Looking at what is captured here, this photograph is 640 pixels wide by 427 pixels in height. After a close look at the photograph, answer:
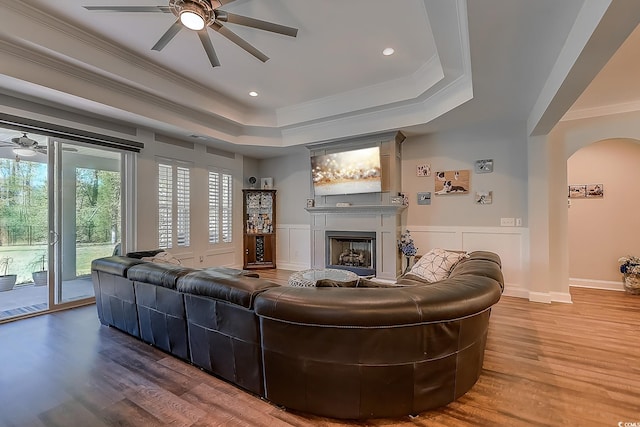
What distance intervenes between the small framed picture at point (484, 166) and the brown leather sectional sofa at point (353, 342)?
3331 millimetres

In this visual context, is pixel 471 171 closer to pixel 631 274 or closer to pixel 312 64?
pixel 631 274

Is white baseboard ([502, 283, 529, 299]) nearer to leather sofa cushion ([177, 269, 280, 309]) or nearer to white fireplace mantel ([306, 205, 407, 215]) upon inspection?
white fireplace mantel ([306, 205, 407, 215])

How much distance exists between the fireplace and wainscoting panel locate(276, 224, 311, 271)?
780 mm

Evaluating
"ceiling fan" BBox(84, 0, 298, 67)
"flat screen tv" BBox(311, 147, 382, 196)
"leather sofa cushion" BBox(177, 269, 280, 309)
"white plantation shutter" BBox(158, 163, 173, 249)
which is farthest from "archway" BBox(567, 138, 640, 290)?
"white plantation shutter" BBox(158, 163, 173, 249)

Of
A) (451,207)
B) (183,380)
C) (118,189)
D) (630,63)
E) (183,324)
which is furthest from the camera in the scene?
(451,207)

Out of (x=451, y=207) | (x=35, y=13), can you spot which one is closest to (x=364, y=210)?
(x=451, y=207)

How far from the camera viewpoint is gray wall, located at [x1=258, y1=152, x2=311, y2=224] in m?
6.71

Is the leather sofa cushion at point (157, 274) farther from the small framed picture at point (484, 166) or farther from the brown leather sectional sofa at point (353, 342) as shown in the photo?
the small framed picture at point (484, 166)

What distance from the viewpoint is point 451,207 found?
16.8ft

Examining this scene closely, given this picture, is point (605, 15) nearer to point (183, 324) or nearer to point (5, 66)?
point (183, 324)

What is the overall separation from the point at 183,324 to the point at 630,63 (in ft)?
16.8

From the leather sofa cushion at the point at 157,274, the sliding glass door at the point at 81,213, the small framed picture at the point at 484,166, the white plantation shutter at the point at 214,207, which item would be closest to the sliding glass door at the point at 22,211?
the sliding glass door at the point at 81,213

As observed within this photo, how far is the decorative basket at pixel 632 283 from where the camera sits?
14.9 feet

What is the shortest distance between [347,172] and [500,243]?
284 centimetres
